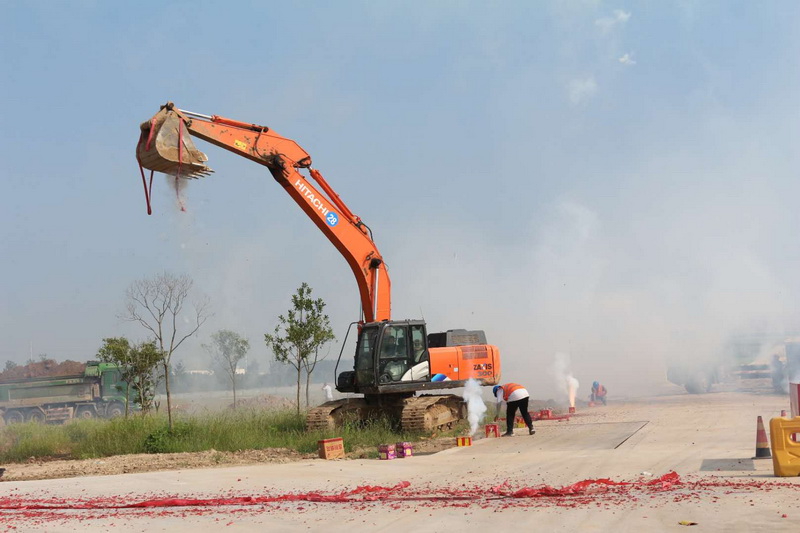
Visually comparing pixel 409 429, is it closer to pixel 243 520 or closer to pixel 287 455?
pixel 287 455

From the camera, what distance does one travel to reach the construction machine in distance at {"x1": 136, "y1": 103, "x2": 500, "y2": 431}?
63.2ft

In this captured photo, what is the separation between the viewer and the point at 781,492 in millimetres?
9648

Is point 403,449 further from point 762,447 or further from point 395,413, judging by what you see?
point 762,447

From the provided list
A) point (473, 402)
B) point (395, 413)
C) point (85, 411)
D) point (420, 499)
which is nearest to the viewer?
point (420, 499)

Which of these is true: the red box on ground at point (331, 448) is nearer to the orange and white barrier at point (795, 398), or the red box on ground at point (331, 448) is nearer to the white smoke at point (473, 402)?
the white smoke at point (473, 402)

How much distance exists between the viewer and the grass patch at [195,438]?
18.6 metres

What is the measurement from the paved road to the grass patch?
2.77 meters

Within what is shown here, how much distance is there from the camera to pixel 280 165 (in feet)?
63.3

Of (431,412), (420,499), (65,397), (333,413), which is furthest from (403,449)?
(65,397)

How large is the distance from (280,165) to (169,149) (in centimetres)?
370

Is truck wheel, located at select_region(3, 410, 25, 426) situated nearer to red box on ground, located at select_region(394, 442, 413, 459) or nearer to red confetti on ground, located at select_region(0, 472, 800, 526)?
red box on ground, located at select_region(394, 442, 413, 459)

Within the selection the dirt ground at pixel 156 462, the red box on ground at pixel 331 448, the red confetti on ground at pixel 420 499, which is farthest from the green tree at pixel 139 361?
the red confetti on ground at pixel 420 499

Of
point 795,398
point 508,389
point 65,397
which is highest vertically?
point 65,397

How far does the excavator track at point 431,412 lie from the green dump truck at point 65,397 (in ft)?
69.4
